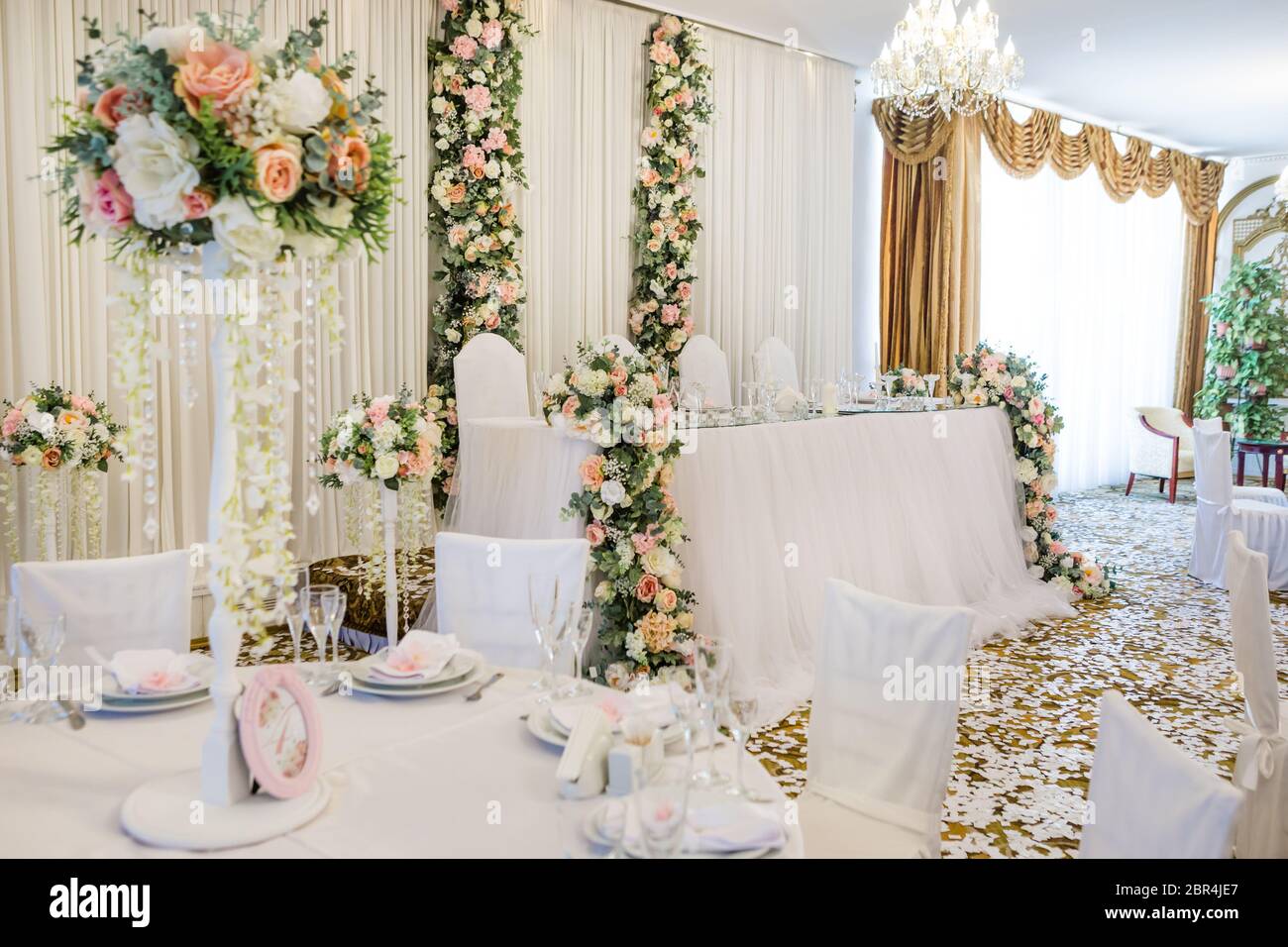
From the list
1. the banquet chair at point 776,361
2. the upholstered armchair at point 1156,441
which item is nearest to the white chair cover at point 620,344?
the banquet chair at point 776,361

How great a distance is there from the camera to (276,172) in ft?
4.50

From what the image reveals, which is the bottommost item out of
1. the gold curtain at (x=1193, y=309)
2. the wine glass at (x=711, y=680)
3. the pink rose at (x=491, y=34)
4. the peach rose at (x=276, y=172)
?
the wine glass at (x=711, y=680)

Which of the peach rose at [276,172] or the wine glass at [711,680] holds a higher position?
the peach rose at [276,172]

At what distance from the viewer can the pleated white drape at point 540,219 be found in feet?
15.1

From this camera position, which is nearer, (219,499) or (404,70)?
(219,499)

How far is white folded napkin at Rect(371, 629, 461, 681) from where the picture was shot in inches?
83.6

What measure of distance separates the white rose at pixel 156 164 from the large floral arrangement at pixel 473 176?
4705mm

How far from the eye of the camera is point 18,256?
14.9 feet

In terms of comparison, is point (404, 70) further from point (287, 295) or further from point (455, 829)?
point (455, 829)

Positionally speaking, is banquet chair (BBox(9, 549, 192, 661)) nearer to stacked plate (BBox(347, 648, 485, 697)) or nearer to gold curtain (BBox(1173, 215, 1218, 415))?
stacked plate (BBox(347, 648, 485, 697))

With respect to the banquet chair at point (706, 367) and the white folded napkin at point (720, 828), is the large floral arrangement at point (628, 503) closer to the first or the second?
the white folded napkin at point (720, 828)

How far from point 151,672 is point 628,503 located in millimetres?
2092
